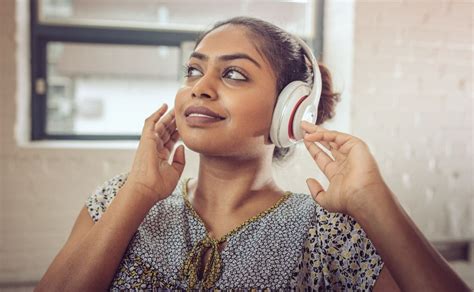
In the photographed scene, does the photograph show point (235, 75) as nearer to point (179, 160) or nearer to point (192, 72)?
point (192, 72)

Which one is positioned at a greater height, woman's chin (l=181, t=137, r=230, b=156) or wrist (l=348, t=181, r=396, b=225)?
woman's chin (l=181, t=137, r=230, b=156)

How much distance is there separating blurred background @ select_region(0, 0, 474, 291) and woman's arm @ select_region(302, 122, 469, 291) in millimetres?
971

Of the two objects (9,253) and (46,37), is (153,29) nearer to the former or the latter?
(46,37)

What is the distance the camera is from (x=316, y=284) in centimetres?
102

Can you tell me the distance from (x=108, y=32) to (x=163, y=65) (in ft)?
0.90

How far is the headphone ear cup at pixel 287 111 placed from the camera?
1.06m

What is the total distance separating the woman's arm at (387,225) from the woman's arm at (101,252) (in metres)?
0.42

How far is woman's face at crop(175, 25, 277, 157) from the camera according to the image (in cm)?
104

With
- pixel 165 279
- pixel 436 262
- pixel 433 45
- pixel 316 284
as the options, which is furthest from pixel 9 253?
pixel 433 45

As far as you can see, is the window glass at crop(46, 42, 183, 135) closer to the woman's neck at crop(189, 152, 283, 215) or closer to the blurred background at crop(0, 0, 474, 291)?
the blurred background at crop(0, 0, 474, 291)

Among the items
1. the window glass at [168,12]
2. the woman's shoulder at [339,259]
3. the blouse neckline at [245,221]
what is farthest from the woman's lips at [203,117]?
the window glass at [168,12]

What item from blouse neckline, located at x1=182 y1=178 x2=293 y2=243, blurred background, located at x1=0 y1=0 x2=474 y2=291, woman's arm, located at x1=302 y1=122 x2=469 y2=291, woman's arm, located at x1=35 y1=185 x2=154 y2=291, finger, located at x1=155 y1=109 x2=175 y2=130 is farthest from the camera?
blurred background, located at x1=0 y1=0 x2=474 y2=291

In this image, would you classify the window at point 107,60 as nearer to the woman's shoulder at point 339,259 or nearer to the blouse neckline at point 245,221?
the blouse neckline at point 245,221

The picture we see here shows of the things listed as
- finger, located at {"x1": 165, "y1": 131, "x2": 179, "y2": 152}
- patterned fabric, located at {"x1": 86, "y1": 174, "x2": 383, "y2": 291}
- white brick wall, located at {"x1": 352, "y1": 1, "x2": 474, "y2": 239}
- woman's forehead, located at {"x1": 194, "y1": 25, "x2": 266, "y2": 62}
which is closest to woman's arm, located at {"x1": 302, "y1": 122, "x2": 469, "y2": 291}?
patterned fabric, located at {"x1": 86, "y1": 174, "x2": 383, "y2": 291}
